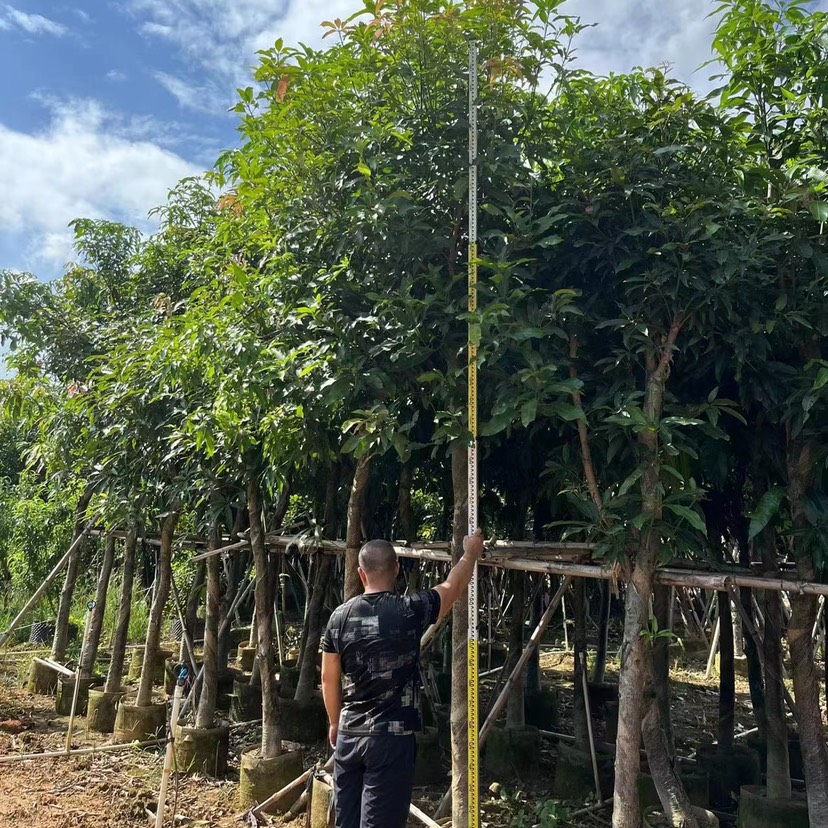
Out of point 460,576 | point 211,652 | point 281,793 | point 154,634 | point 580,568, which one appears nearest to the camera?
point 460,576

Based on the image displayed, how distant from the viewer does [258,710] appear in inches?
311

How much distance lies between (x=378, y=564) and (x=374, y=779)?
83cm

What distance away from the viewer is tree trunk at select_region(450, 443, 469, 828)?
13.4 feet

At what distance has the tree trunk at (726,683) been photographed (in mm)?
5969

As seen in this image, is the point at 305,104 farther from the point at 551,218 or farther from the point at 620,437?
the point at 620,437

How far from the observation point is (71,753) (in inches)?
254

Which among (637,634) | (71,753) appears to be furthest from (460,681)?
(71,753)

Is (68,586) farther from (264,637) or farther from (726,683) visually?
(726,683)

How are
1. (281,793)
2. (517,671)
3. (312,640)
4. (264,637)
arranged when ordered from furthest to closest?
(312,640) → (264,637) → (281,793) → (517,671)

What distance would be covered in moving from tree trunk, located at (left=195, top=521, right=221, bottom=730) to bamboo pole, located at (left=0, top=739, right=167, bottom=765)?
2.56ft

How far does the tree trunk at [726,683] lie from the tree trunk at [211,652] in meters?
4.09

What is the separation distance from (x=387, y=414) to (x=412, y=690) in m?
1.30

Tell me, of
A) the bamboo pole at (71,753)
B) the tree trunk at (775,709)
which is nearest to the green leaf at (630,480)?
the tree trunk at (775,709)

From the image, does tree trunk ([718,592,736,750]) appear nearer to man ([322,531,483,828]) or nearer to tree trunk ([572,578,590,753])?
tree trunk ([572,578,590,753])
